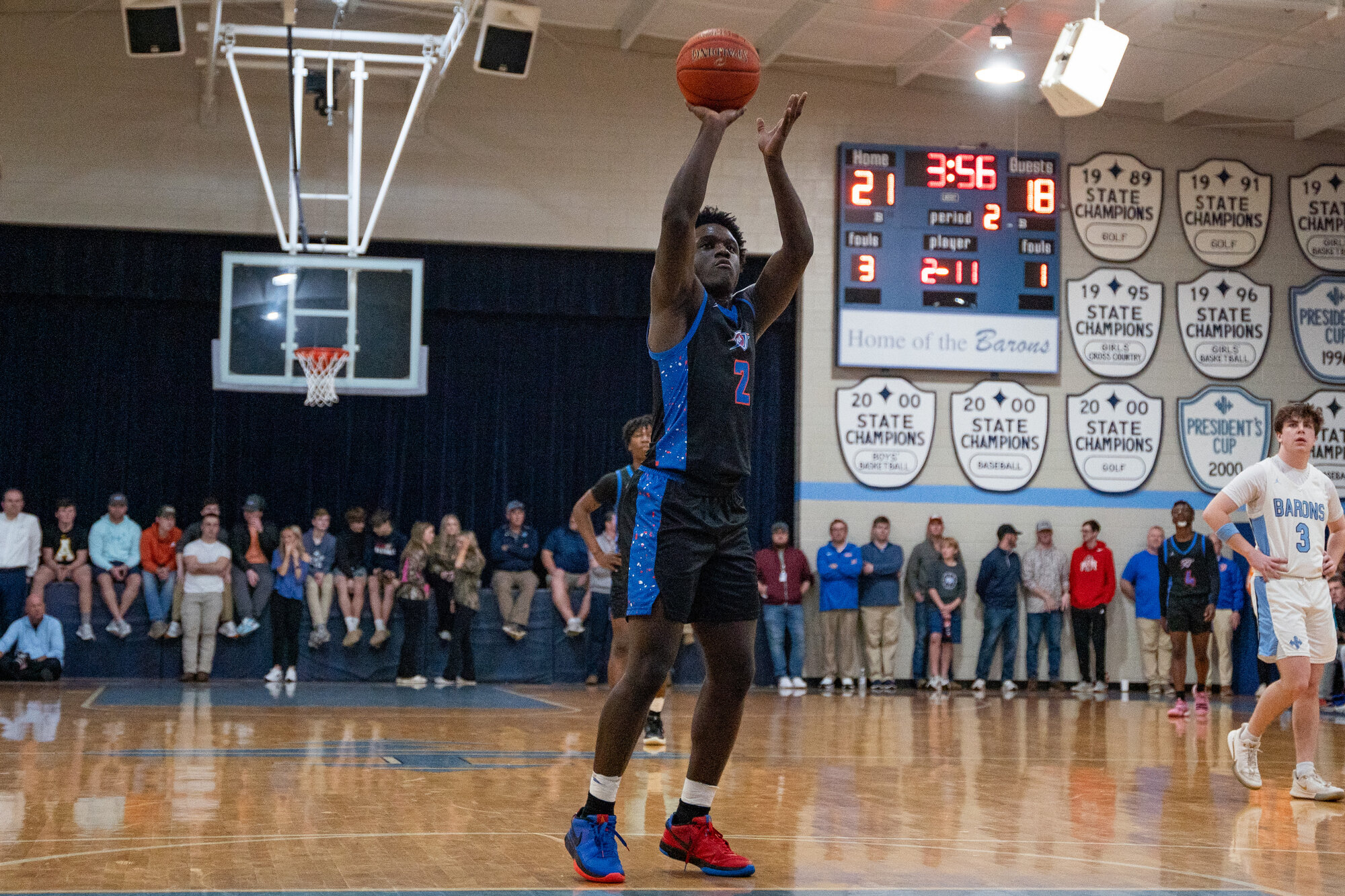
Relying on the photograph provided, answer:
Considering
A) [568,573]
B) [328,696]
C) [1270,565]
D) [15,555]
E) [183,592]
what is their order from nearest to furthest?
[1270,565] → [328,696] → [15,555] → [183,592] → [568,573]

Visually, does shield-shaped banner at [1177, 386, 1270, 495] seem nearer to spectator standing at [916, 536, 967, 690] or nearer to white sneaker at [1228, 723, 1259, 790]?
spectator standing at [916, 536, 967, 690]

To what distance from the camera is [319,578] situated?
13.8 metres

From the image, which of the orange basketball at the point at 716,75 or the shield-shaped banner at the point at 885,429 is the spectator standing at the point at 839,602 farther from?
the orange basketball at the point at 716,75

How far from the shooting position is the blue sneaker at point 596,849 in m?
3.71

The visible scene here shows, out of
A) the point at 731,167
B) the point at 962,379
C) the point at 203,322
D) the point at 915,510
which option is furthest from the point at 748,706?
the point at 203,322

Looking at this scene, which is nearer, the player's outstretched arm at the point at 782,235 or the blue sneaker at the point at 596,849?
the blue sneaker at the point at 596,849

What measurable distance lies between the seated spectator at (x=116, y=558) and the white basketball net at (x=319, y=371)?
2.77 meters

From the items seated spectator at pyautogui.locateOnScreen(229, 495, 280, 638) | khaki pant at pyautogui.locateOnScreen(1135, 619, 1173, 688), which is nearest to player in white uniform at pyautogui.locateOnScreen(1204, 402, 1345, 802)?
khaki pant at pyautogui.locateOnScreen(1135, 619, 1173, 688)

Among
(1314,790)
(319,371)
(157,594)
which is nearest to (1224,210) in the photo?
(319,371)

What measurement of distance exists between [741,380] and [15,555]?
36.4 feet

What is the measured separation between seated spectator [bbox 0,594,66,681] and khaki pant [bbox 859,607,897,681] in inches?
318

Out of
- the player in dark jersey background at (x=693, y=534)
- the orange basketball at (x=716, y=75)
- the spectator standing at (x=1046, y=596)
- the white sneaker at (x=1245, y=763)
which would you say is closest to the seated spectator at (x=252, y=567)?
the spectator standing at (x=1046, y=596)

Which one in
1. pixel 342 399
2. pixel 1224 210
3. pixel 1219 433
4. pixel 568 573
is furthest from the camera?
pixel 1224 210

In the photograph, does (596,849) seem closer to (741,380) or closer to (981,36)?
(741,380)
